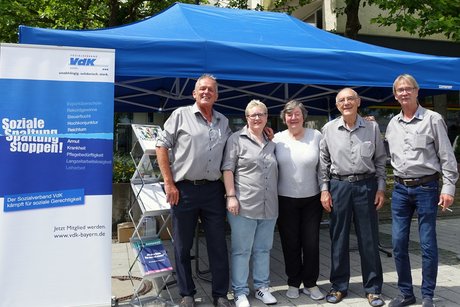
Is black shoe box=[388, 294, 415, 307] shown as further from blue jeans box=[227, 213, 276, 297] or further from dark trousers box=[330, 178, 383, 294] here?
blue jeans box=[227, 213, 276, 297]

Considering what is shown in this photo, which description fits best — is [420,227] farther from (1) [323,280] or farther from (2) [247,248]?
(2) [247,248]

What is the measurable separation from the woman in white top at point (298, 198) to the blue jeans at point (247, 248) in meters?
0.21

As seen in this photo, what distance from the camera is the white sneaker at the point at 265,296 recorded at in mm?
3701

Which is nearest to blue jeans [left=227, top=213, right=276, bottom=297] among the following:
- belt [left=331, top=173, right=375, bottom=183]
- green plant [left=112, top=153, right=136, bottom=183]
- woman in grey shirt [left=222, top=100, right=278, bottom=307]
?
woman in grey shirt [left=222, top=100, right=278, bottom=307]

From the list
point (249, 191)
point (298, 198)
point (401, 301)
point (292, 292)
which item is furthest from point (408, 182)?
point (292, 292)

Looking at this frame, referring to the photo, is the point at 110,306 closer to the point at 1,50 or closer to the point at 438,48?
the point at 1,50

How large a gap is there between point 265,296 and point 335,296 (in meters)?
0.63

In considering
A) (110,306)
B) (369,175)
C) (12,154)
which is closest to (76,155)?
(12,154)

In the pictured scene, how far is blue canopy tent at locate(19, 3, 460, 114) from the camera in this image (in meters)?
3.72

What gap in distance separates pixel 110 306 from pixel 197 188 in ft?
3.87

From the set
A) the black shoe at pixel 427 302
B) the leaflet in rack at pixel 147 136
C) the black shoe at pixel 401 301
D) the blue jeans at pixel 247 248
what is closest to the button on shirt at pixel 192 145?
the leaflet in rack at pixel 147 136

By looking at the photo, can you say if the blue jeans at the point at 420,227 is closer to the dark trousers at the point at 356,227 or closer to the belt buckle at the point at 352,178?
the dark trousers at the point at 356,227

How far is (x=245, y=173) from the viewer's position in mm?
3572

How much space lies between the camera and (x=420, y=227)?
3.54 m
